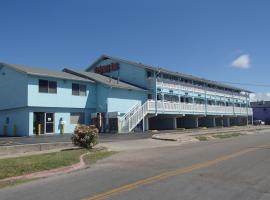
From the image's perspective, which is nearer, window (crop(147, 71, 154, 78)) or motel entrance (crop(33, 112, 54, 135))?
motel entrance (crop(33, 112, 54, 135))

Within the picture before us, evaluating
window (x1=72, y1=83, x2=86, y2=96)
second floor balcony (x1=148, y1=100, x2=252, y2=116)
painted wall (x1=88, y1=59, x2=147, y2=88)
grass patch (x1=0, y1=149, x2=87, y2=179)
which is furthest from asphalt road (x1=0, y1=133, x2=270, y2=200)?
painted wall (x1=88, y1=59, x2=147, y2=88)

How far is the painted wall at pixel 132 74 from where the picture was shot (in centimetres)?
4111

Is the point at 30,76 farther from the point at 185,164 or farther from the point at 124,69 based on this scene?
the point at 185,164

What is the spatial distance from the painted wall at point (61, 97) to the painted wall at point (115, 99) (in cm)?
78

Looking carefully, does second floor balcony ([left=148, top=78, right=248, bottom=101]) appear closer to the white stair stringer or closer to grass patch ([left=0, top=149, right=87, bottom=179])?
the white stair stringer

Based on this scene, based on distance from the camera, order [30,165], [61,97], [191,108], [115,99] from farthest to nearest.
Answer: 1. [191,108]
2. [115,99]
3. [61,97]
4. [30,165]

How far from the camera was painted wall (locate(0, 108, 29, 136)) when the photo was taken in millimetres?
29438

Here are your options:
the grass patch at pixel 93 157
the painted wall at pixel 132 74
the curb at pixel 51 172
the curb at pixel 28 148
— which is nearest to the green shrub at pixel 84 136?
the curb at pixel 28 148

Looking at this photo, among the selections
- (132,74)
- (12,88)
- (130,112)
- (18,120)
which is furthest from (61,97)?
(132,74)

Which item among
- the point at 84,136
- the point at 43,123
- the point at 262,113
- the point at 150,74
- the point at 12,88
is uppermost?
the point at 150,74

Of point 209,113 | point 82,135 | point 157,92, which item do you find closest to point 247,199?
point 82,135

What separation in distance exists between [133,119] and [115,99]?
9.98ft

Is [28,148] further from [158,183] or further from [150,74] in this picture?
[150,74]

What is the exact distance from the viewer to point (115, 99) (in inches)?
1384
